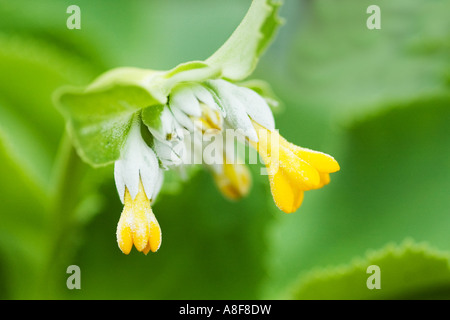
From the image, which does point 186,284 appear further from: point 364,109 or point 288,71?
point 288,71

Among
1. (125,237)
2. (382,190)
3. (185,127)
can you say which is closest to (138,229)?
(125,237)

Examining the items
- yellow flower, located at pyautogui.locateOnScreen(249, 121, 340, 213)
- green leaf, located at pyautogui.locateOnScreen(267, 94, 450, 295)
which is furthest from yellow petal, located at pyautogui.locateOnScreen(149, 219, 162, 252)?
green leaf, located at pyautogui.locateOnScreen(267, 94, 450, 295)

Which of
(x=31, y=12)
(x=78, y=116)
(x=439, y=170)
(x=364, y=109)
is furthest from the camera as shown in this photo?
(x=31, y=12)

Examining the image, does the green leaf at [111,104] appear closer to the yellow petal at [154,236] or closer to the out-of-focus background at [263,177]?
the yellow petal at [154,236]

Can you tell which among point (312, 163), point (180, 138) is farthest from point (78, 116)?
point (312, 163)

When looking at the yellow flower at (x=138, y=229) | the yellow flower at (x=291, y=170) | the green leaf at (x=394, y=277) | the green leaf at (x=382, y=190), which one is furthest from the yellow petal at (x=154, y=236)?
the green leaf at (x=382, y=190)

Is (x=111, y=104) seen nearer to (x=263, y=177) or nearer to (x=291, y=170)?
(x=291, y=170)

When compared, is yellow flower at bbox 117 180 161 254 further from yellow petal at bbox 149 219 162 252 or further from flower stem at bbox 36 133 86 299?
flower stem at bbox 36 133 86 299
